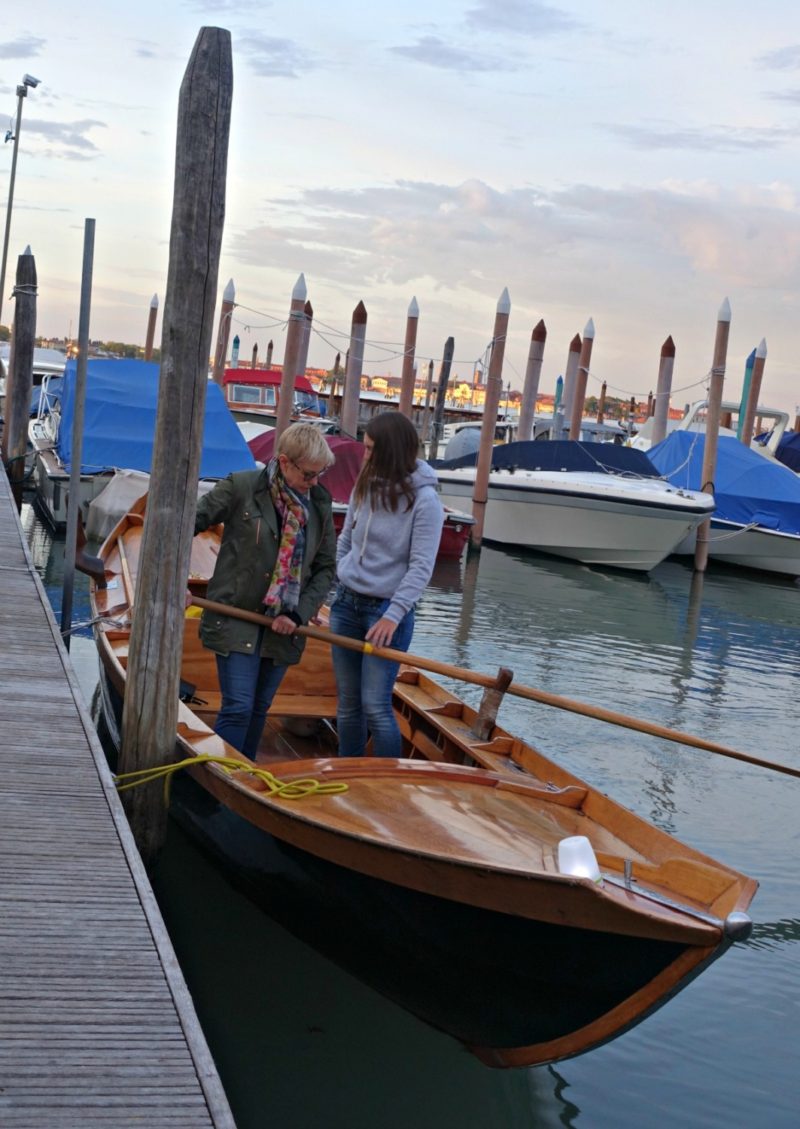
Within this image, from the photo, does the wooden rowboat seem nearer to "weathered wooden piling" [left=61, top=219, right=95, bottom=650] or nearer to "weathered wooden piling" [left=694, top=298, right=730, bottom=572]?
"weathered wooden piling" [left=61, top=219, right=95, bottom=650]

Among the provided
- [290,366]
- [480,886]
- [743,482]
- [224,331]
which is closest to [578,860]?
[480,886]

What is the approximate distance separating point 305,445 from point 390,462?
0.34 metres

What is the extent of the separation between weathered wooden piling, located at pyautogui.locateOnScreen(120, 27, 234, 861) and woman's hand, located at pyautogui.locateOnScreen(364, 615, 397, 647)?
777mm

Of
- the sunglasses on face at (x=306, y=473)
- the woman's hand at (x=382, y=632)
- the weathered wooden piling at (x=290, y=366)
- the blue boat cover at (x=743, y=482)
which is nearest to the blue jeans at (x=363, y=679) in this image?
the woman's hand at (x=382, y=632)

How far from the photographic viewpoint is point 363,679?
5.09 metres

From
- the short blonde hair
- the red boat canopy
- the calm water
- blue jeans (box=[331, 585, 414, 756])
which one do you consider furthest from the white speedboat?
the short blonde hair

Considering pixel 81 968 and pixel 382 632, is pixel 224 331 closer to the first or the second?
pixel 382 632

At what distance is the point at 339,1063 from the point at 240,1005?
1.63 feet

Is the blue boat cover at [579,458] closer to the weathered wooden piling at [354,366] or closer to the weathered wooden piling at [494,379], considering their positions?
the weathered wooden piling at [494,379]

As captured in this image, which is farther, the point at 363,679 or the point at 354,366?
the point at 354,366

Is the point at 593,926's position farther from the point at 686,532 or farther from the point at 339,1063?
the point at 686,532

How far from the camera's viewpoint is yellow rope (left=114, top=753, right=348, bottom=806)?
4.39m

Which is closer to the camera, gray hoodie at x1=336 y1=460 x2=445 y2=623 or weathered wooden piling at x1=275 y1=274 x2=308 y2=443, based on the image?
gray hoodie at x1=336 y1=460 x2=445 y2=623

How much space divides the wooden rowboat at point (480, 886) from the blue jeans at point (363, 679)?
396mm
